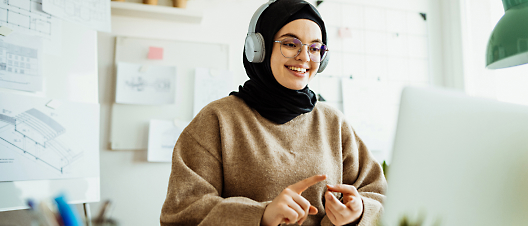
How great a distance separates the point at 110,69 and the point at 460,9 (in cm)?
253

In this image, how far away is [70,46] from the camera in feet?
4.99

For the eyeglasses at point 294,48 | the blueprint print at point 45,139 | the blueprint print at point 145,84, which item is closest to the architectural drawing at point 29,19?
the blueprint print at point 45,139

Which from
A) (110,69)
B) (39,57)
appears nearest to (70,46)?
(39,57)

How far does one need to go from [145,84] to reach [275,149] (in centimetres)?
123

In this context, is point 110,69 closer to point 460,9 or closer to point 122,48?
point 122,48

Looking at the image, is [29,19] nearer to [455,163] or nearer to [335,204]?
[335,204]

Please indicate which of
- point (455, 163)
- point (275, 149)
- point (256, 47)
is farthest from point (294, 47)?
point (455, 163)

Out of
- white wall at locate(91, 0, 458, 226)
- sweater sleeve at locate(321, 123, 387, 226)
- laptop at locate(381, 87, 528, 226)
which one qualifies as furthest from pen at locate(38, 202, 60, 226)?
white wall at locate(91, 0, 458, 226)

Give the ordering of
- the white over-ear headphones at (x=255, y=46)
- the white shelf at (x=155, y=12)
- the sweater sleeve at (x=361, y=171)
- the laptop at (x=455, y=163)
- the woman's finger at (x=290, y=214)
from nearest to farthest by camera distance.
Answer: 1. the laptop at (x=455, y=163)
2. the woman's finger at (x=290, y=214)
3. the sweater sleeve at (x=361, y=171)
4. the white over-ear headphones at (x=255, y=46)
5. the white shelf at (x=155, y=12)

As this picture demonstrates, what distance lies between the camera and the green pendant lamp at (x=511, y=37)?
0.71 m

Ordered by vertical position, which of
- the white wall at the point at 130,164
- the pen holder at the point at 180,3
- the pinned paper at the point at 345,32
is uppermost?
the pen holder at the point at 180,3

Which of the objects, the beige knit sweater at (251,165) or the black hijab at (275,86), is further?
the black hijab at (275,86)

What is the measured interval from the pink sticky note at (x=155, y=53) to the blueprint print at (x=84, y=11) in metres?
0.29

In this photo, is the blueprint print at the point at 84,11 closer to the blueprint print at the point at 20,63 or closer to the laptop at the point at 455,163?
the blueprint print at the point at 20,63
